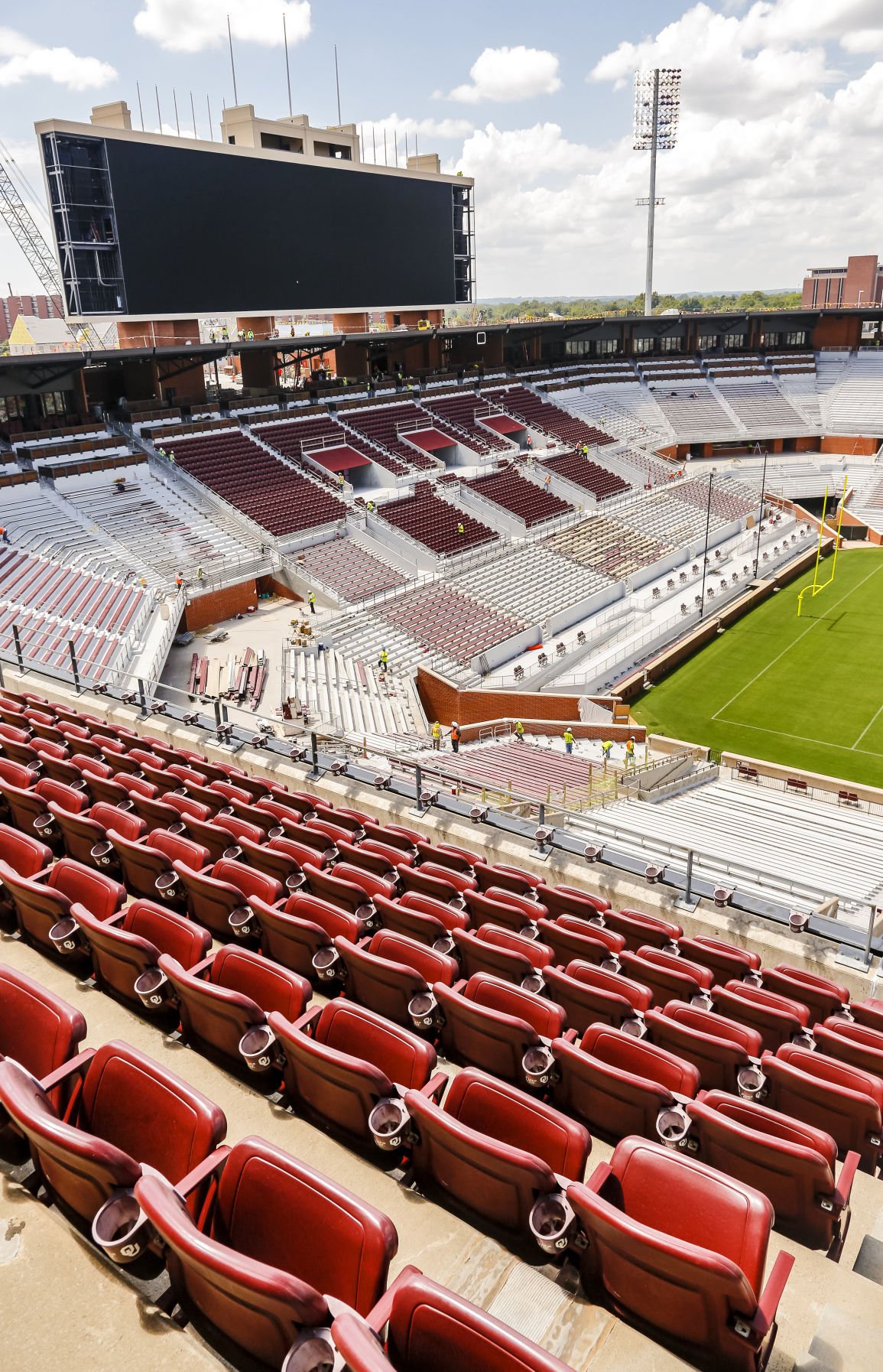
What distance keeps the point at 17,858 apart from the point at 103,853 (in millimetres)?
661

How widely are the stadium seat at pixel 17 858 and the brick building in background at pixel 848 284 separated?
9561 centimetres

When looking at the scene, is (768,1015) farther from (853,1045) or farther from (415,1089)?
(415,1089)

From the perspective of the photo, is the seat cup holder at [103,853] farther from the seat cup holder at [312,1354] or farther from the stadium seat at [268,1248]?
the seat cup holder at [312,1354]

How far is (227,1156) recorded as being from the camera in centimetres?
367

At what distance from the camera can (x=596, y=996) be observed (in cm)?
589

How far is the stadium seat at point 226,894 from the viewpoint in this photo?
255 inches

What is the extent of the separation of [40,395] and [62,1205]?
39.6 meters

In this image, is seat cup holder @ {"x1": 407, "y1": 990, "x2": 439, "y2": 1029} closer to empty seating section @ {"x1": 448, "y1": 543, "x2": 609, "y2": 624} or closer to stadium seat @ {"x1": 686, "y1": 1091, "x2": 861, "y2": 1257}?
stadium seat @ {"x1": 686, "y1": 1091, "x2": 861, "y2": 1257}

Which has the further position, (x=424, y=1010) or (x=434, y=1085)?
(x=424, y=1010)

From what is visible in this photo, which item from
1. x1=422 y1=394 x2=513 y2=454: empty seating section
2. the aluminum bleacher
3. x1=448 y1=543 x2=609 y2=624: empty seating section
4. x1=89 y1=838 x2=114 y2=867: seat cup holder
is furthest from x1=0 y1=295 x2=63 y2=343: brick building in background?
x1=89 y1=838 x2=114 y2=867: seat cup holder

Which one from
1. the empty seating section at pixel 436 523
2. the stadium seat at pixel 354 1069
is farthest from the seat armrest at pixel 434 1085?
the empty seating section at pixel 436 523

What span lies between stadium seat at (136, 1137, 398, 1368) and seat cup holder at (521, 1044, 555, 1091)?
1.77 m

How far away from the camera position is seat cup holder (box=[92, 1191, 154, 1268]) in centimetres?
338

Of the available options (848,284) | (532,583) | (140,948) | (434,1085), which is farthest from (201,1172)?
(848,284)
